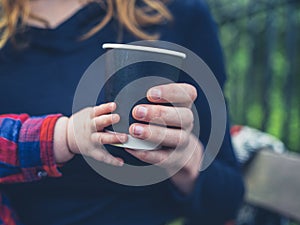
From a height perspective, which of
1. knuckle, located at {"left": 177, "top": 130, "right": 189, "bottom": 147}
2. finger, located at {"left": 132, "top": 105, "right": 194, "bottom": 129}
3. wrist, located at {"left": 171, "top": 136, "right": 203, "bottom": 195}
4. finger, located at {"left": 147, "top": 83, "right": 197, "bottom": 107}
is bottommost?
wrist, located at {"left": 171, "top": 136, "right": 203, "bottom": 195}

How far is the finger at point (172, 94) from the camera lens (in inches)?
34.3

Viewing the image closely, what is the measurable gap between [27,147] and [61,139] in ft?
0.24

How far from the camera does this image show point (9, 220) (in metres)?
1.16

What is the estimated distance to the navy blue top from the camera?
1.22 m

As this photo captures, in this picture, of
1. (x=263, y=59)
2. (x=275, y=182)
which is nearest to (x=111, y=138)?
(x=275, y=182)

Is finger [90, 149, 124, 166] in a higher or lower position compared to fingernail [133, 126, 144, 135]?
lower

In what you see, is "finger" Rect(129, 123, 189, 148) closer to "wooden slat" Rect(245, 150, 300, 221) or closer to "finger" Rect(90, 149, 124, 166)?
"finger" Rect(90, 149, 124, 166)

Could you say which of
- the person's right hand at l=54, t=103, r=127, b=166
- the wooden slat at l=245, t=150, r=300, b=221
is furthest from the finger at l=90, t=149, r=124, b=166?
the wooden slat at l=245, t=150, r=300, b=221

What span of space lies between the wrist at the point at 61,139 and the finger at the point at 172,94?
19 centimetres

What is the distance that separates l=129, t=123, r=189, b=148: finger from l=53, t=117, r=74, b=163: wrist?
0.17 m

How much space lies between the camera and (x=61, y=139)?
0.99 m

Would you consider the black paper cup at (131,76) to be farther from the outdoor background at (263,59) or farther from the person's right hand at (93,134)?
the outdoor background at (263,59)

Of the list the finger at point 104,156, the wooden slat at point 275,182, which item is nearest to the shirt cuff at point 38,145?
the finger at point 104,156

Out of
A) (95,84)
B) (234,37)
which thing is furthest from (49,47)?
(234,37)
